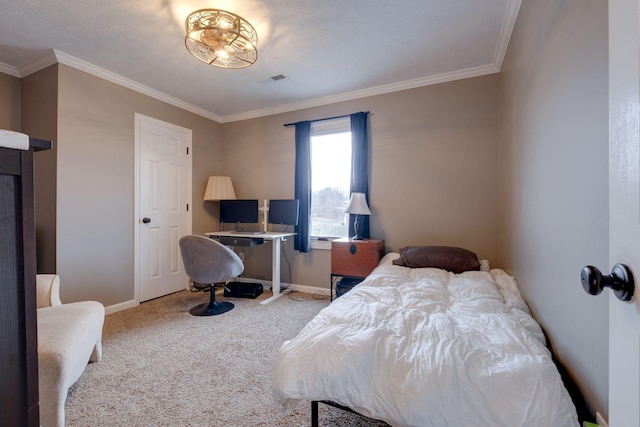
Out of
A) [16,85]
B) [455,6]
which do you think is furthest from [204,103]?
[455,6]

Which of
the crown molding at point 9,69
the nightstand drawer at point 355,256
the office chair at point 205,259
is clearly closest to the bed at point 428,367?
the nightstand drawer at point 355,256

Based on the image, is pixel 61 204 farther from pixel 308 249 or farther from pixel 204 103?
pixel 308 249

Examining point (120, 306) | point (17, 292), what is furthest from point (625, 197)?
point (120, 306)

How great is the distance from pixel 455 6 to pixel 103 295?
4.10m

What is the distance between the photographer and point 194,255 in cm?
279

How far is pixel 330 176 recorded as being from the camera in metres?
3.60

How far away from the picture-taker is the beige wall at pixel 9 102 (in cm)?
274

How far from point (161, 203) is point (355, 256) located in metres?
2.50

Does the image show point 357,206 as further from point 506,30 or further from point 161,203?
point 161,203

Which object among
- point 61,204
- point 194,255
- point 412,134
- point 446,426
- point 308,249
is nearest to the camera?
point 446,426

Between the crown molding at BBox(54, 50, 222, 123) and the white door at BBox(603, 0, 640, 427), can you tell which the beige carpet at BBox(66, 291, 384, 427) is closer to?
the white door at BBox(603, 0, 640, 427)

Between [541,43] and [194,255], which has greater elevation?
[541,43]

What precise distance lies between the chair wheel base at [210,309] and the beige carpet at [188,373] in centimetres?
8

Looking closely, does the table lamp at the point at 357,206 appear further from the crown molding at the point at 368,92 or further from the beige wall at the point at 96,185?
the beige wall at the point at 96,185
